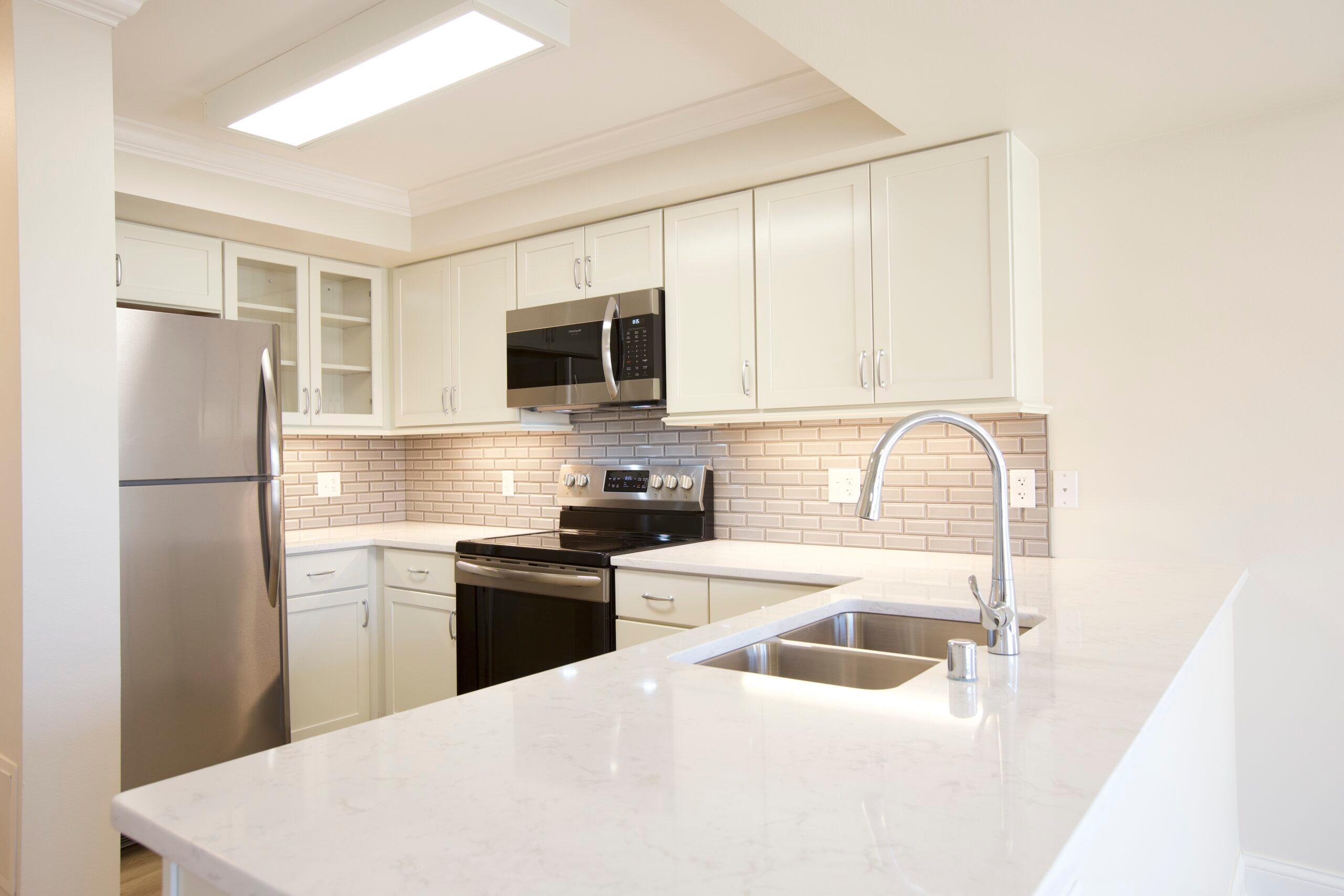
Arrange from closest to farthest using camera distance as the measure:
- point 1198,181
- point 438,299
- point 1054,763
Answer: point 1054,763
point 1198,181
point 438,299

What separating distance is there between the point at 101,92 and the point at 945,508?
2.56m

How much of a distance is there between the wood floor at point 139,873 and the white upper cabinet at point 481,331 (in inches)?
73.1

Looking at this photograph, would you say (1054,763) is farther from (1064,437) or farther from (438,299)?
(438,299)

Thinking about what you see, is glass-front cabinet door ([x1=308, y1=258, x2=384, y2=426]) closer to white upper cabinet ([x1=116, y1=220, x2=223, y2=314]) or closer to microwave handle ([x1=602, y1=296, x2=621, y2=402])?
white upper cabinet ([x1=116, y1=220, x2=223, y2=314])

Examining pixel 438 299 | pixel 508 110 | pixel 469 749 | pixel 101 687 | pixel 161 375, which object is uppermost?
pixel 508 110

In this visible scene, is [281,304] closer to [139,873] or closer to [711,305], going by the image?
[711,305]

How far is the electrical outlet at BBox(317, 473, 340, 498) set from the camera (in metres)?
3.96

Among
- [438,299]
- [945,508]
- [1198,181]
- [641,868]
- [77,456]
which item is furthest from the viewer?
[438,299]

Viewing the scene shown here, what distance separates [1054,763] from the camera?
91 centimetres

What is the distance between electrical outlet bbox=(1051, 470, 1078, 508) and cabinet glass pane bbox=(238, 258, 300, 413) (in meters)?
2.90

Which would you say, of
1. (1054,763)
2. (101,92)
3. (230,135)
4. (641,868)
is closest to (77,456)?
(101,92)

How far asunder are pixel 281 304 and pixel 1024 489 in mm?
2948

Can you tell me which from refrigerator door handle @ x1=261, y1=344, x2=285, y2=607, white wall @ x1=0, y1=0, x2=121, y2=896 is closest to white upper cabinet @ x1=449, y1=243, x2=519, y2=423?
refrigerator door handle @ x1=261, y1=344, x2=285, y2=607

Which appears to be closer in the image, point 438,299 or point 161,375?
point 161,375
